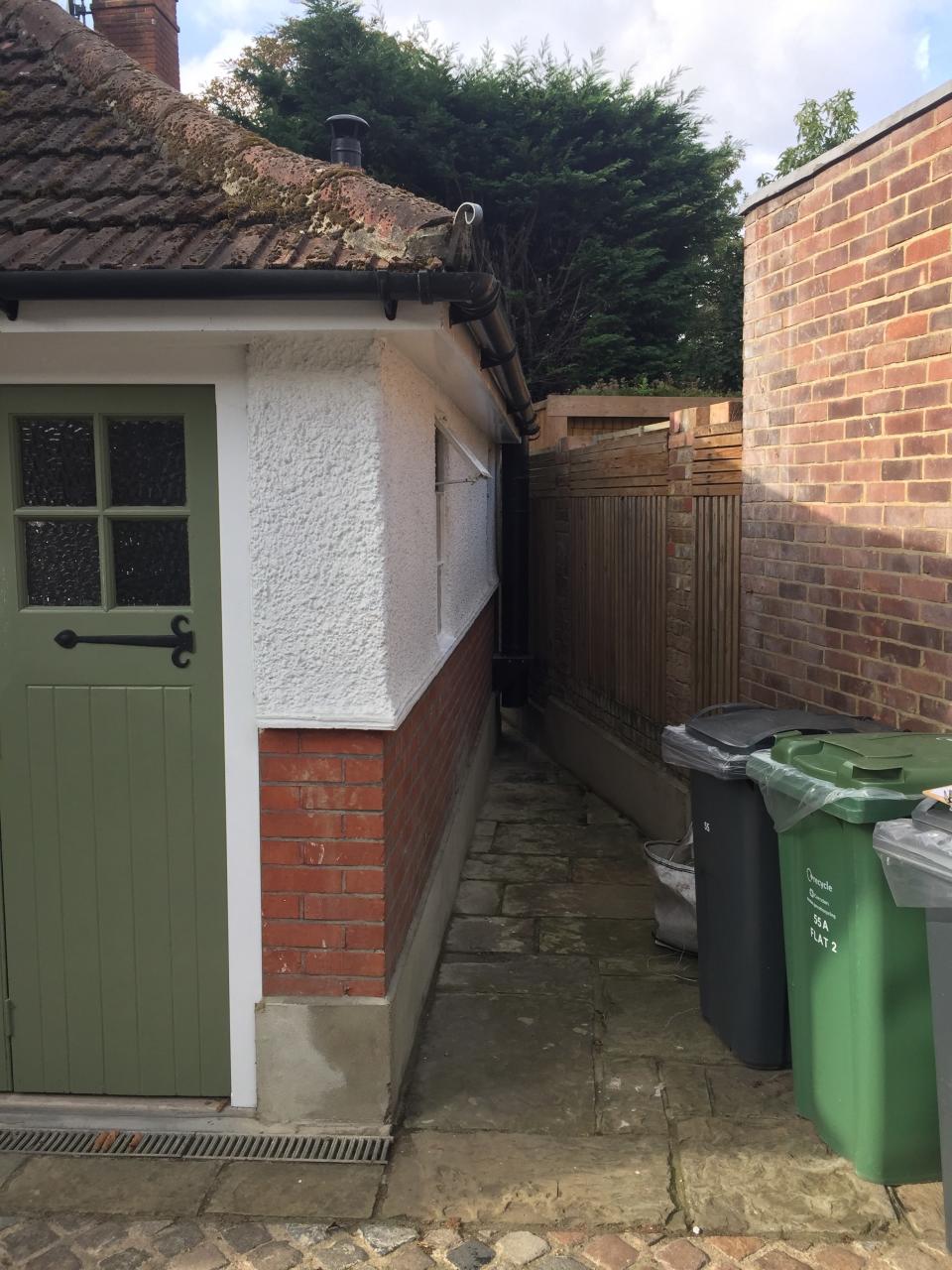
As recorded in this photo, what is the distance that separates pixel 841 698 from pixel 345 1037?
2504 mm

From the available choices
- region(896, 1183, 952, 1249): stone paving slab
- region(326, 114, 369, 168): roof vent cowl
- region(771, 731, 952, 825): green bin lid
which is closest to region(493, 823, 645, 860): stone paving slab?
region(771, 731, 952, 825): green bin lid

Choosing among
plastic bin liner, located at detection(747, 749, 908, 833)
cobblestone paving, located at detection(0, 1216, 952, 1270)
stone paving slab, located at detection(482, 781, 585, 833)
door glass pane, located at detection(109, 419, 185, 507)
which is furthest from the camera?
stone paving slab, located at detection(482, 781, 585, 833)

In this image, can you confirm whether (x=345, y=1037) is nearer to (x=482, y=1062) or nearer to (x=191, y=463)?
(x=482, y=1062)

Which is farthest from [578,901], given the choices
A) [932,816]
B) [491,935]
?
[932,816]

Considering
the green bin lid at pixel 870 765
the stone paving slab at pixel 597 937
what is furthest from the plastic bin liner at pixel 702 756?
the stone paving slab at pixel 597 937

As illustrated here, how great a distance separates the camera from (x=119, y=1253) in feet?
9.37

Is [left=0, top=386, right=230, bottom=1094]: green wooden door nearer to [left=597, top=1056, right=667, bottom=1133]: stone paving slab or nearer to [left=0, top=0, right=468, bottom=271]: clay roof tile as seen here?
[left=0, top=0, right=468, bottom=271]: clay roof tile

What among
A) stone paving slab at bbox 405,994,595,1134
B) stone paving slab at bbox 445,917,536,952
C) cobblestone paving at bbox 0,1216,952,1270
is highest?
stone paving slab at bbox 445,917,536,952

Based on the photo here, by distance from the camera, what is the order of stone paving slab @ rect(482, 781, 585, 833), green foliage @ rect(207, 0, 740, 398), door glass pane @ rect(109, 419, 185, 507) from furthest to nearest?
green foliage @ rect(207, 0, 740, 398)
stone paving slab @ rect(482, 781, 585, 833)
door glass pane @ rect(109, 419, 185, 507)

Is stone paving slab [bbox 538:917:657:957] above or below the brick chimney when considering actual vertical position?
below

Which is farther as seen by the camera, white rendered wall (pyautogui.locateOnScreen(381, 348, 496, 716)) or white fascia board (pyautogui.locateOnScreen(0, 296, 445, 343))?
white rendered wall (pyautogui.locateOnScreen(381, 348, 496, 716))

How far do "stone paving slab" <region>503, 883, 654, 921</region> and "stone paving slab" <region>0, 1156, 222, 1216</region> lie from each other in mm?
2446

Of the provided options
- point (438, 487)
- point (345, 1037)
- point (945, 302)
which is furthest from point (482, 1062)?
point (945, 302)

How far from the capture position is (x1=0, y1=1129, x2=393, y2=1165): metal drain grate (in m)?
3.29
